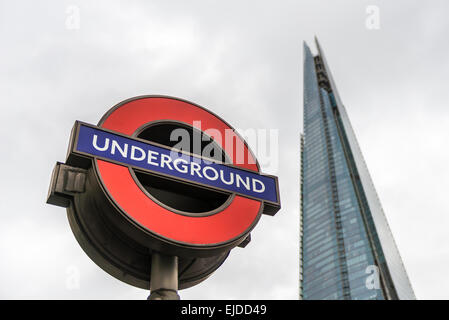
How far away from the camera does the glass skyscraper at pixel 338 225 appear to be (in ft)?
271

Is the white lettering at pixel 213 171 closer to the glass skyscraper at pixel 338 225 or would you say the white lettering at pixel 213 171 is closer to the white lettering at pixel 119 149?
the white lettering at pixel 119 149

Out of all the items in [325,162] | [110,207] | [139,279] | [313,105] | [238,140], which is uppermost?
[313,105]

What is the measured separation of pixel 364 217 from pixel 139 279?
308 ft

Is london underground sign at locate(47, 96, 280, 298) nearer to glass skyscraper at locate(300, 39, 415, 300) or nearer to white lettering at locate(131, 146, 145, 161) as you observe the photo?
white lettering at locate(131, 146, 145, 161)

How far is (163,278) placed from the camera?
4105 millimetres

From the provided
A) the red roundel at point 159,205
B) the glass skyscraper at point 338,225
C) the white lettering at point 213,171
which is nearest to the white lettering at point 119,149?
the red roundel at point 159,205

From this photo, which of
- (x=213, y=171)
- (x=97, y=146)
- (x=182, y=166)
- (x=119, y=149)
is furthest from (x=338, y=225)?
(x=97, y=146)

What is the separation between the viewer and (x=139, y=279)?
4.53 m

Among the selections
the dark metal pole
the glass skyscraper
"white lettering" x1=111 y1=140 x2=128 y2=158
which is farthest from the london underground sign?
the glass skyscraper

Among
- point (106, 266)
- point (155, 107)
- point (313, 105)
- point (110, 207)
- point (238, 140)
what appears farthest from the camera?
point (313, 105)

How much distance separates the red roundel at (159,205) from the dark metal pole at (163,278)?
14.7 inches

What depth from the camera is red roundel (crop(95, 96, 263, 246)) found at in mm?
3980
